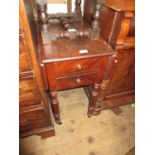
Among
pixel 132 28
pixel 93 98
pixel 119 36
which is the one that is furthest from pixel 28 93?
pixel 132 28

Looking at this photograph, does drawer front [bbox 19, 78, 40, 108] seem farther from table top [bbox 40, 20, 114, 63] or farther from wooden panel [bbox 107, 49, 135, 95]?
wooden panel [bbox 107, 49, 135, 95]

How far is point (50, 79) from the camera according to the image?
87 cm

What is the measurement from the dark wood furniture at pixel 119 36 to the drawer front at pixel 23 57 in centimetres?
55

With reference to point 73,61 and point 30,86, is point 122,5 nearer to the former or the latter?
point 73,61

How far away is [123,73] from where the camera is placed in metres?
1.14

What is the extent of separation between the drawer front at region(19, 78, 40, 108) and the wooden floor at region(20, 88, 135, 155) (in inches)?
19.2

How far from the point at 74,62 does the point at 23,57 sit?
30 cm
